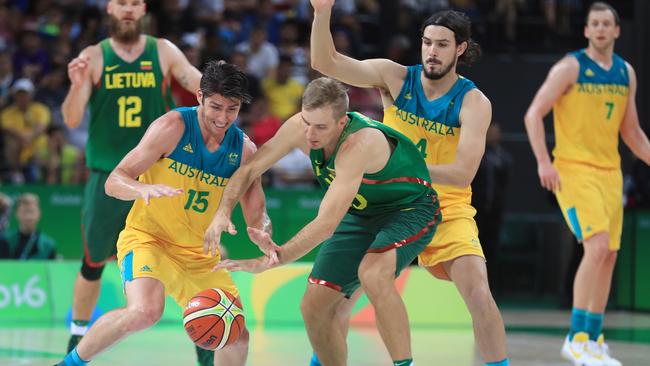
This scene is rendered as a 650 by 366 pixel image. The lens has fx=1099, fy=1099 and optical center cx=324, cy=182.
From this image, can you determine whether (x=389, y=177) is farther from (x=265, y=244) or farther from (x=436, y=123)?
(x=265, y=244)

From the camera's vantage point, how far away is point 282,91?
1406 centimetres

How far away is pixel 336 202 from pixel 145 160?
1159 millimetres

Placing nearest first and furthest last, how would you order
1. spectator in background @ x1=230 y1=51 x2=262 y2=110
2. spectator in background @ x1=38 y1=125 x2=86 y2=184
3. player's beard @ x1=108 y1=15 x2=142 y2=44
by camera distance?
1. player's beard @ x1=108 y1=15 x2=142 y2=44
2. spectator in background @ x1=38 y1=125 x2=86 y2=184
3. spectator in background @ x1=230 y1=51 x2=262 y2=110

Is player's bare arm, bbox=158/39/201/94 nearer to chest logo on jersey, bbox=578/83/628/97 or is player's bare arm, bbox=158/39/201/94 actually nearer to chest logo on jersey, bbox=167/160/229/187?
chest logo on jersey, bbox=167/160/229/187

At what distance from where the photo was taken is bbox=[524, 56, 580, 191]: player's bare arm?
8281 mm

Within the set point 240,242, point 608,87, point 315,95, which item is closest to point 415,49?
point 240,242

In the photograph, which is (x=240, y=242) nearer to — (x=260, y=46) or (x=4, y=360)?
(x=260, y=46)

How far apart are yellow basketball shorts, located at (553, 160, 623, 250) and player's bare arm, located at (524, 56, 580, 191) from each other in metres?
0.12

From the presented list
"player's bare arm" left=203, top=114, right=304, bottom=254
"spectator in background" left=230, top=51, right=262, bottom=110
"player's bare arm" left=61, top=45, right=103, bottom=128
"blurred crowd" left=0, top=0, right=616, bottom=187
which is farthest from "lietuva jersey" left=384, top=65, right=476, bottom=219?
"spectator in background" left=230, top=51, right=262, bottom=110

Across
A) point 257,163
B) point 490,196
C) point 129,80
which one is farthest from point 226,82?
point 490,196

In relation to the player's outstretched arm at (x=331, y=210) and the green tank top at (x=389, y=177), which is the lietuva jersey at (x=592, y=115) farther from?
the player's outstretched arm at (x=331, y=210)

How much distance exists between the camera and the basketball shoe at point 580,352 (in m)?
8.01

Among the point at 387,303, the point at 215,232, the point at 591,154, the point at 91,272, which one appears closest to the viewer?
the point at 215,232

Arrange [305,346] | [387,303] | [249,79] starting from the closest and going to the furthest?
1. [387,303]
2. [305,346]
3. [249,79]
